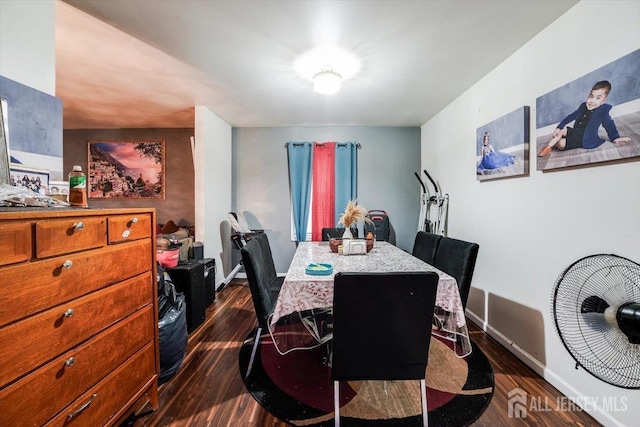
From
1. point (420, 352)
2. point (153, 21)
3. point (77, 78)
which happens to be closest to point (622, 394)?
point (420, 352)

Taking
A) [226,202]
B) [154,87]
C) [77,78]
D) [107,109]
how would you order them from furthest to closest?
1. [226,202]
2. [107,109]
3. [154,87]
4. [77,78]

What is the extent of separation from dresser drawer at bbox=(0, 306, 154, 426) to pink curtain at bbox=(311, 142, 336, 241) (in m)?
2.99

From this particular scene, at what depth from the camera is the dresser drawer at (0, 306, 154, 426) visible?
0.85 meters

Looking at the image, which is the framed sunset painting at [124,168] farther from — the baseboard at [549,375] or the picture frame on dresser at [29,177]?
the baseboard at [549,375]

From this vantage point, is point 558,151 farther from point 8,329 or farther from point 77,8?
point 77,8

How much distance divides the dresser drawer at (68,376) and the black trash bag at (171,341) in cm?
34

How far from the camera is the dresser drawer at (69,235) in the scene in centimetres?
93

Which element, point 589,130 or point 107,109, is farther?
point 107,109

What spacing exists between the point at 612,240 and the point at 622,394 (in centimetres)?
78

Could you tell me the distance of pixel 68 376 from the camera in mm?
1016

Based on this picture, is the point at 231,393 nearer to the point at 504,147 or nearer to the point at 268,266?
the point at 268,266

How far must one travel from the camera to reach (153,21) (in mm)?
1728

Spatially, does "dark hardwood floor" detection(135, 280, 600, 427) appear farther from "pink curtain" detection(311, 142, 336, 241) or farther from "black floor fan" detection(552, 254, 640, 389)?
"pink curtain" detection(311, 142, 336, 241)

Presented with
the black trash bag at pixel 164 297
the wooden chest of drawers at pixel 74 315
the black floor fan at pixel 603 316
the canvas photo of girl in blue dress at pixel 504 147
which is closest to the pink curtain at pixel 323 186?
the canvas photo of girl in blue dress at pixel 504 147
